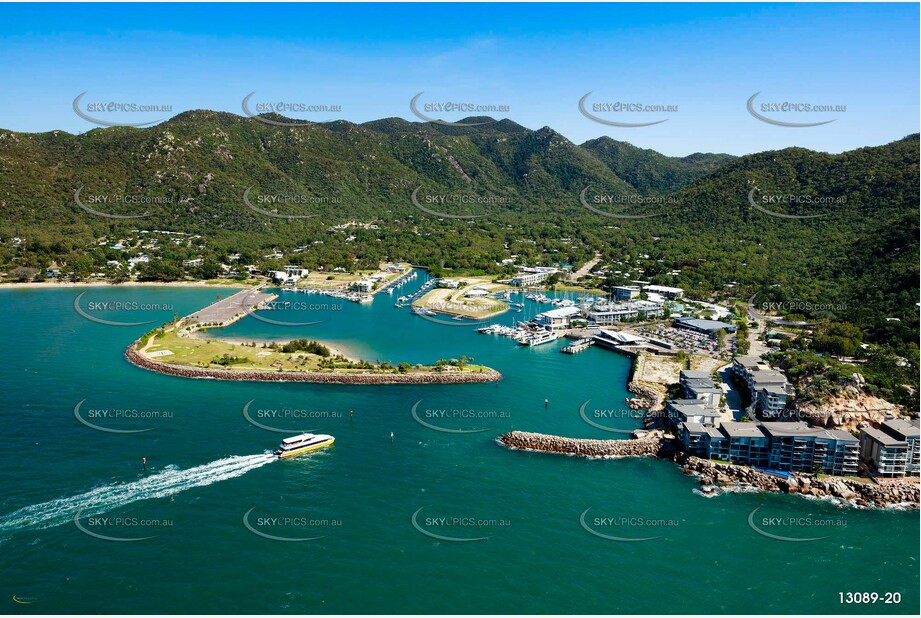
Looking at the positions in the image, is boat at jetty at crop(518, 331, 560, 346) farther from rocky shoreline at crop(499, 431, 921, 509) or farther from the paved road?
Answer: rocky shoreline at crop(499, 431, 921, 509)

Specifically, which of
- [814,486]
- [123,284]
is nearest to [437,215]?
[123,284]

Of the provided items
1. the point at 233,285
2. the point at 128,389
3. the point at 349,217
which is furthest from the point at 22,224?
Answer: the point at 128,389

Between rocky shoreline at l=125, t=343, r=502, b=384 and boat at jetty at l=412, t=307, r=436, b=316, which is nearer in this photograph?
rocky shoreline at l=125, t=343, r=502, b=384

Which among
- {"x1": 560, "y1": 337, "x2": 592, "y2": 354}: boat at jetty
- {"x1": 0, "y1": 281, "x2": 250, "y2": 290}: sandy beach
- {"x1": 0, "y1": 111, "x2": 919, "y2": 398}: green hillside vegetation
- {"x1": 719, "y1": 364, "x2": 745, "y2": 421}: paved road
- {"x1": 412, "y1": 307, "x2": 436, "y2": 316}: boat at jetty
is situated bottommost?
{"x1": 719, "y1": 364, "x2": 745, "y2": 421}: paved road

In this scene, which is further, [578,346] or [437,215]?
[437,215]

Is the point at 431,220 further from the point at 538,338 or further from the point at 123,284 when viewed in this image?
the point at 538,338

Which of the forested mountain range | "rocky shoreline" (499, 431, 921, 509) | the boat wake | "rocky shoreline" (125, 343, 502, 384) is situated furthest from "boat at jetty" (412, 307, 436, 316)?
the boat wake

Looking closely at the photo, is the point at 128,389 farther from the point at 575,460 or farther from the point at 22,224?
the point at 22,224
